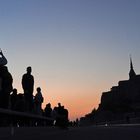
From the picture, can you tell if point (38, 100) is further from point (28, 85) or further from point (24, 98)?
point (24, 98)

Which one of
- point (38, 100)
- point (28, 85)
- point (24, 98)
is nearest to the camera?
point (24, 98)

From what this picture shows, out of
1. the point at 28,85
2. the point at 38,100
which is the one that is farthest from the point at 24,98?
the point at 38,100

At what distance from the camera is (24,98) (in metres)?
16.8

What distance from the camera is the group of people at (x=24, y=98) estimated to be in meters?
12.3

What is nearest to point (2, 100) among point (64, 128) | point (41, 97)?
point (41, 97)

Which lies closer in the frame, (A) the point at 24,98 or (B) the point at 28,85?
(A) the point at 24,98

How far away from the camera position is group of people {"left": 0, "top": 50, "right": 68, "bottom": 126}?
40.2 feet

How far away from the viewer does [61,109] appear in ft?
82.7

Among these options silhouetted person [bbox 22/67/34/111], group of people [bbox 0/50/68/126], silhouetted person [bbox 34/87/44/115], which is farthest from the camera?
silhouetted person [bbox 34/87/44/115]

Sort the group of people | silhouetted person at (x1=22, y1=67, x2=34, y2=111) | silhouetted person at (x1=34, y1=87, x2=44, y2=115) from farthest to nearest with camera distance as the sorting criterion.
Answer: silhouetted person at (x1=34, y1=87, x2=44, y2=115) < silhouetted person at (x1=22, y1=67, x2=34, y2=111) < the group of people

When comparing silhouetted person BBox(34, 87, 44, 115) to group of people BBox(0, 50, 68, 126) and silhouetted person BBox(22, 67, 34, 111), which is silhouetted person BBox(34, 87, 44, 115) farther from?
silhouetted person BBox(22, 67, 34, 111)

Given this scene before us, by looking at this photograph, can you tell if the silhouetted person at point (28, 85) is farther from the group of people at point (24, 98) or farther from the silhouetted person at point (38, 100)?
the silhouetted person at point (38, 100)

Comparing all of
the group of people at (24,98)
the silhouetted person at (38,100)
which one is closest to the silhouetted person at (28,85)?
the group of people at (24,98)

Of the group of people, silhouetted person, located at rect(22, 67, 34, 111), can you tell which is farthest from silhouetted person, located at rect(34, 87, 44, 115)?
silhouetted person, located at rect(22, 67, 34, 111)
